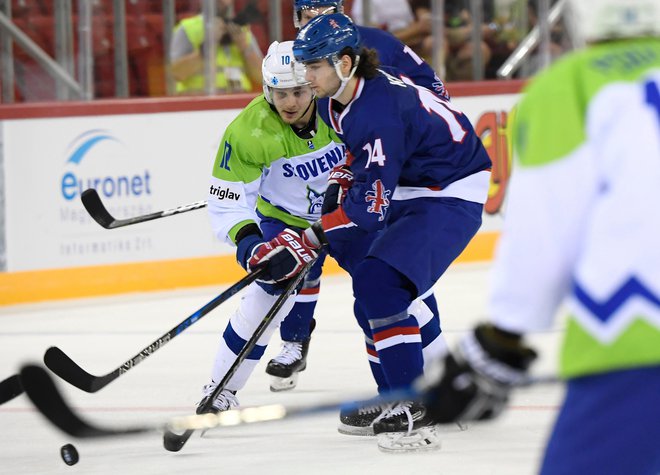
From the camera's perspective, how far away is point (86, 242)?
6082 mm

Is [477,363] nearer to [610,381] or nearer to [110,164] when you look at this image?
[610,381]

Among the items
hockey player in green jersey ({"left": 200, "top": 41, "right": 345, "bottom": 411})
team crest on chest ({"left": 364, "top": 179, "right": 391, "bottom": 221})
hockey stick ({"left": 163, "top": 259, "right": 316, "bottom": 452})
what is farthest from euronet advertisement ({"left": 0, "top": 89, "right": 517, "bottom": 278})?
team crest on chest ({"left": 364, "top": 179, "right": 391, "bottom": 221})

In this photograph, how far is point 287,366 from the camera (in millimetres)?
4375

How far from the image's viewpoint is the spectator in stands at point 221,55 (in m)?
6.72

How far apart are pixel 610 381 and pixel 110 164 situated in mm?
4772

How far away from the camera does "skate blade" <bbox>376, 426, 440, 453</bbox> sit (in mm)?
3432

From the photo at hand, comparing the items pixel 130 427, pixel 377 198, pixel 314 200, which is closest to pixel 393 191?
pixel 377 198

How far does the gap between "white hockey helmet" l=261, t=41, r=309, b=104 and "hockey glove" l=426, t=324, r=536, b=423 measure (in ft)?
6.74

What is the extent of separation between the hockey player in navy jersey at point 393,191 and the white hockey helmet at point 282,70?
0.26 meters

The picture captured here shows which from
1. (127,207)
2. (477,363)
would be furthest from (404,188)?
(127,207)

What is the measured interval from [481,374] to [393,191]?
1.62 meters

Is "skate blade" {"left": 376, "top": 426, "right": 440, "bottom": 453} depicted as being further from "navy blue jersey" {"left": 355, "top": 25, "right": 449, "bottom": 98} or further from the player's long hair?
"navy blue jersey" {"left": 355, "top": 25, "right": 449, "bottom": 98}

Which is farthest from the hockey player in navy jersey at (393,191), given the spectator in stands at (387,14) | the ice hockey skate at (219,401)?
the spectator in stands at (387,14)

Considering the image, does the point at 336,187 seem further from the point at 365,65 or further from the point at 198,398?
the point at 198,398
